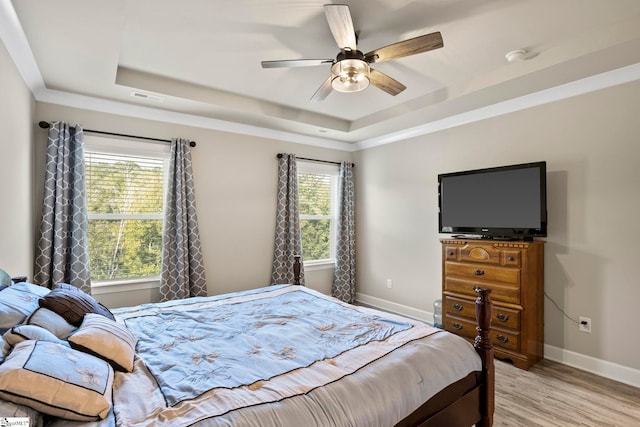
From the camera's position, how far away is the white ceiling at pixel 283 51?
207 cm

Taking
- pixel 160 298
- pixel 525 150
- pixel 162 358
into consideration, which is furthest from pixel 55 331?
pixel 525 150

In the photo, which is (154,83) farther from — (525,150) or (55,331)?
(525,150)

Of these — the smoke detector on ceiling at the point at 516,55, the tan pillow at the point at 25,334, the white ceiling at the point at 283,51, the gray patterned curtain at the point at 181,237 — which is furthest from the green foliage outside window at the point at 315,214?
the tan pillow at the point at 25,334

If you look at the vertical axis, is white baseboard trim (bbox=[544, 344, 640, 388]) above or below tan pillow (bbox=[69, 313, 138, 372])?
below

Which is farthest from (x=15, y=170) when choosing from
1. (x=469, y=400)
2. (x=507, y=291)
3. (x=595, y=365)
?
(x=595, y=365)

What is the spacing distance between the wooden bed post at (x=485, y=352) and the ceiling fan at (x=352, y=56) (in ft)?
Result: 4.92

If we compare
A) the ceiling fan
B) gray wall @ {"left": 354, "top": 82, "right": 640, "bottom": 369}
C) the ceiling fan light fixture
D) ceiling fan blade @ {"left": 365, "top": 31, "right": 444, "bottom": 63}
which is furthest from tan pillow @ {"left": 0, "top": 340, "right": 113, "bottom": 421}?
gray wall @ {"left": 354, "top": 82, "right": 640, "bottom": 369}

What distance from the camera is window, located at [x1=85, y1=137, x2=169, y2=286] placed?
335 centimetres

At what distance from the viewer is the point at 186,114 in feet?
12.2

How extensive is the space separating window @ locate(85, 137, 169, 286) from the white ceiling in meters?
0.45

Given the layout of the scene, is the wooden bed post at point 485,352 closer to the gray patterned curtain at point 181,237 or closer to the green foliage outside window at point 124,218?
the gray patterned curtain at point 181,237

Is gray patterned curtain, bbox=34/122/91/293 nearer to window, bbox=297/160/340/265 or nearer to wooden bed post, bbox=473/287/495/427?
window, bbox=297/160/340/265

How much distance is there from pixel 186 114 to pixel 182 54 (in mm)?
1138

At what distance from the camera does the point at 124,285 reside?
343 cm
